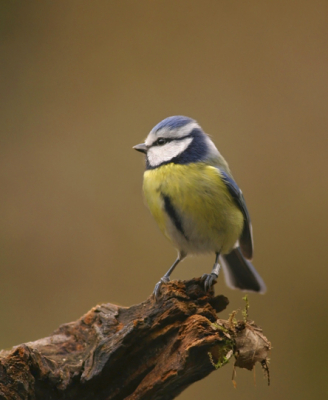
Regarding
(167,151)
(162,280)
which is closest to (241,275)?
(162,280)

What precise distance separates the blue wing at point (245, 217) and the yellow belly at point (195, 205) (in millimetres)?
18

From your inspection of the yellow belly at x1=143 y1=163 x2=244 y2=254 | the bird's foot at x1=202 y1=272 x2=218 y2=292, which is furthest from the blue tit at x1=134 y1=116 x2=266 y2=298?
the bird's foot at x1=202 y1=272 x2=218 y2=292

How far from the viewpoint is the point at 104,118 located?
2.43 meters

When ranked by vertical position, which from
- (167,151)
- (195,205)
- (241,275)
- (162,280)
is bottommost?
(241,275)

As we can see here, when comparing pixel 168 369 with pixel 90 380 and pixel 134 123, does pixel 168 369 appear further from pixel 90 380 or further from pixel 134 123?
pixel 134 123

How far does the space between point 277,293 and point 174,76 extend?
4.29 feet

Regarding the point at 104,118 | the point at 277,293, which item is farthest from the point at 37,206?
the point at 277,293

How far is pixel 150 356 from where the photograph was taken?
960 millimetres

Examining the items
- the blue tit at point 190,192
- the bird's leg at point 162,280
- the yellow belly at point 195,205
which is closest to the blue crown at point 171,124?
the blue tit at point 190,192

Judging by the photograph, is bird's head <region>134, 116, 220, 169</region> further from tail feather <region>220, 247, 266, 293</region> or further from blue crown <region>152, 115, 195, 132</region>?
tail feather <region>220, 247, 266, 293</region>

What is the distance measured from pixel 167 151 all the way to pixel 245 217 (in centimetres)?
32

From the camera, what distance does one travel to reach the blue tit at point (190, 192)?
1.19 metres

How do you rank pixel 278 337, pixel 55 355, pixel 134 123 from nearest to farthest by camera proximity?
pixel 55 355 < pixel 278 337 < pixel 134 123

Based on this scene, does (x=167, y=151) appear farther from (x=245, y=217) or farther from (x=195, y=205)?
(x=245, y=217)
